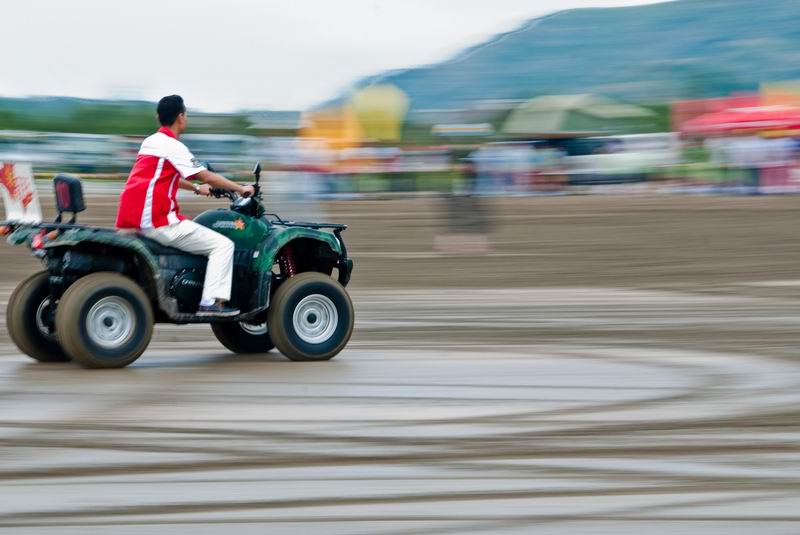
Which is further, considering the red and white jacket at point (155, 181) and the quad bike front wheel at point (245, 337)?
the quad bike front wheel at point (245, 337)

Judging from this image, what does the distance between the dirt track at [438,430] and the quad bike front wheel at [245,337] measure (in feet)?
0.71

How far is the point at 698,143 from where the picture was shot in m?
39.2

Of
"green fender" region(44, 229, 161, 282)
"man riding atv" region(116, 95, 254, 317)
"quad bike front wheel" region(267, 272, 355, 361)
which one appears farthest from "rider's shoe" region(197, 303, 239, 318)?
"green fender" region(44, 229, 161, 282)

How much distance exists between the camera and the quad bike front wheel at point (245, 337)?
34.5ft

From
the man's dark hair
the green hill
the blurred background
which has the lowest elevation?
the blurred background

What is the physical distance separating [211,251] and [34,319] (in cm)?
128

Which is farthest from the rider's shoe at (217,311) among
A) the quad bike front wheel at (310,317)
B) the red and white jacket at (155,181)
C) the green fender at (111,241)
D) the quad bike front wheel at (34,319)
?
the quad bike front wheel at (34,319)

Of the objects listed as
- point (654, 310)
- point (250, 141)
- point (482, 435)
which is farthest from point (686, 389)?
point (250, 141)

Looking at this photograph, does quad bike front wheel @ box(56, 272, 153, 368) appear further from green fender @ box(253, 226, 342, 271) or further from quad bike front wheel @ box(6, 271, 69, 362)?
green fender @ box(253, 226, 342, 271)

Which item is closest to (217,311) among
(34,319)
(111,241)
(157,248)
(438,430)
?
(157,248)

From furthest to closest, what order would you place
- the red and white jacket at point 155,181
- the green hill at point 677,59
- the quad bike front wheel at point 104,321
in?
the green hill at point 677,59 < the red and white jacket at point 155,181 < the quad bike front wheel at point 104,321

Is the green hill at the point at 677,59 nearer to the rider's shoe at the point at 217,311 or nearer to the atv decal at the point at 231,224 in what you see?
the atv decal at the point at 231,224

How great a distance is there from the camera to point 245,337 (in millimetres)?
10508

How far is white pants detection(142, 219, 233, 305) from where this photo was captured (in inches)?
372
